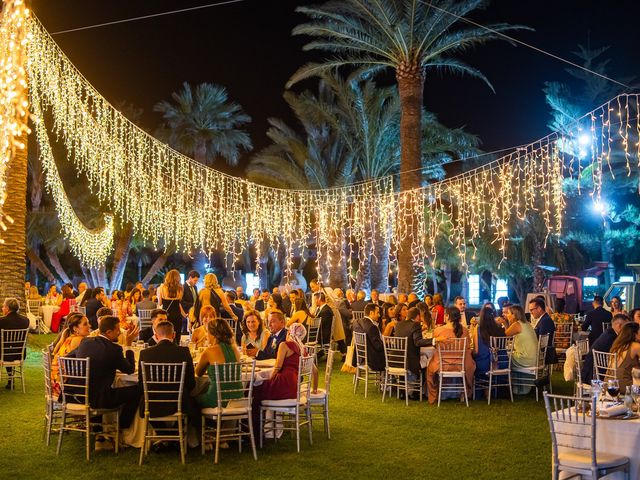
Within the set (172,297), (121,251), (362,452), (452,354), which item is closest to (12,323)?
(172,297)

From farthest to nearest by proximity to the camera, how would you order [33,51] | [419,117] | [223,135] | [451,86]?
[451,86] < [223,135] < [419,117] < [33,51]

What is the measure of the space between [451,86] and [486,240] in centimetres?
904

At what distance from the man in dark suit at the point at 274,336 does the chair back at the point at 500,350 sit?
3.42 metres

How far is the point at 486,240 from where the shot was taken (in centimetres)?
3672

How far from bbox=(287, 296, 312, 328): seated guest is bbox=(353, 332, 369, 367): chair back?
1907mm

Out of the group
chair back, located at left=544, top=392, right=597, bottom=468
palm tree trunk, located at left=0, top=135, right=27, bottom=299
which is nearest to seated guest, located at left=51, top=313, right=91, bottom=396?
chair back, located at left=544, top=392, right=597, bottom=468

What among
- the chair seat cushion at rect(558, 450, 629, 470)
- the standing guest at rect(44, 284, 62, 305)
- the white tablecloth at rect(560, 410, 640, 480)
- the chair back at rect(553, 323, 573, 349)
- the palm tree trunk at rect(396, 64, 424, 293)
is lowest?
the chair seat cushion at rect(558, 450, 629, 470)

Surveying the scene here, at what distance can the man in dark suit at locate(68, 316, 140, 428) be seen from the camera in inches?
308

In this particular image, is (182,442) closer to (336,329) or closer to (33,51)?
(33,51)

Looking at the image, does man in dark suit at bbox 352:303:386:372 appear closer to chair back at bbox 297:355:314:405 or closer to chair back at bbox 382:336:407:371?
chair back at bbox 382:336:407:371

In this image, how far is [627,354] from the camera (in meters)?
8.05

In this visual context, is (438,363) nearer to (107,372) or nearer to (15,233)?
(107,372)

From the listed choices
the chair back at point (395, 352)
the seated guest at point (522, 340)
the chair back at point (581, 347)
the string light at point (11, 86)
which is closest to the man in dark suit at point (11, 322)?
the string light at point (11, 86)

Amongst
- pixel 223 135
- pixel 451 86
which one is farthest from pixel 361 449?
pixel 451 86
